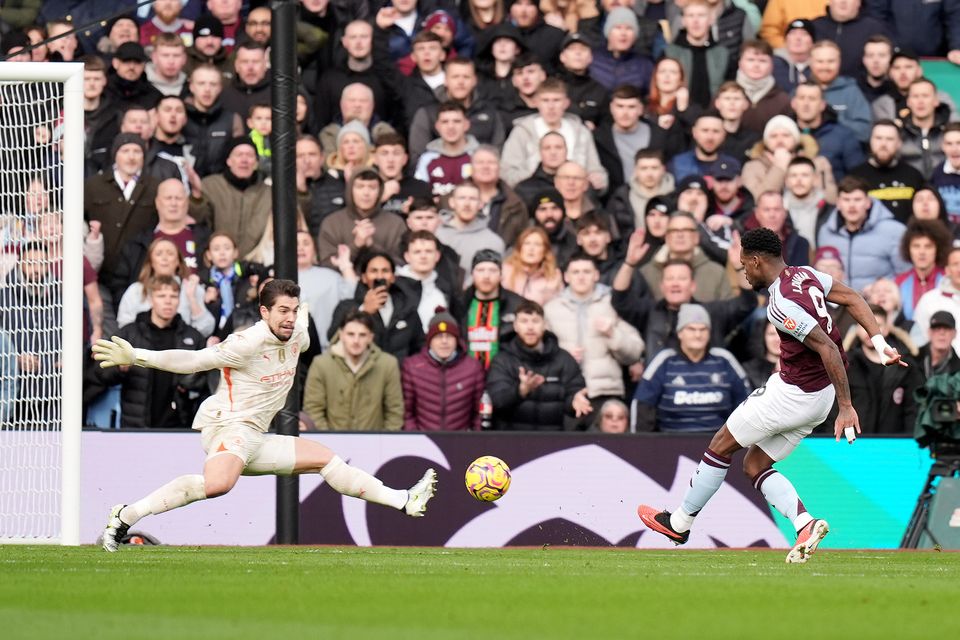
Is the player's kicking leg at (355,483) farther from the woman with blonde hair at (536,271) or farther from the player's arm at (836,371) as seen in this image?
the woman with blonde hair at (536,271)

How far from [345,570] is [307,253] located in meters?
6.50

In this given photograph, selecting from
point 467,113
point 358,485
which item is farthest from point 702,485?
point 467,113

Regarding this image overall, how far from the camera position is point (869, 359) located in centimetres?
1603

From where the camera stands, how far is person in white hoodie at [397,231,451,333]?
54.7ft

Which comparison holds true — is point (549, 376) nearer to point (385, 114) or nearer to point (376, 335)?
point (376, 335)

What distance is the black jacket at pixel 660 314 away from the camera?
16.6 metres

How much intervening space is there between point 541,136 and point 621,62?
6.07 feet

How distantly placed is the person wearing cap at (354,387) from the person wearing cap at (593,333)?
1665 mm

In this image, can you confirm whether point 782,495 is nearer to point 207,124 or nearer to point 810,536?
point 810,536

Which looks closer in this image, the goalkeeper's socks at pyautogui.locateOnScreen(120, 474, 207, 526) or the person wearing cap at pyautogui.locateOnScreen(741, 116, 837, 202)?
the goalkeeper's socks at pyautogui.locateOnScreen(120, 474, 207, 526)

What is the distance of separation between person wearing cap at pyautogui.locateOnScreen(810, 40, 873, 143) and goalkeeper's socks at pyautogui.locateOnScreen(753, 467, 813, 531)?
25.5 feet

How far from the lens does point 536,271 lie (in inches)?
660

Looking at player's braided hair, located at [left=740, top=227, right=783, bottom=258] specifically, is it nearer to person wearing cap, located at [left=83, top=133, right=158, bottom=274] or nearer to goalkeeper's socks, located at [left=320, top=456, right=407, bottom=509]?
goalkeeper's socks, located at [left=320, top=456, right=407, bottom=509]

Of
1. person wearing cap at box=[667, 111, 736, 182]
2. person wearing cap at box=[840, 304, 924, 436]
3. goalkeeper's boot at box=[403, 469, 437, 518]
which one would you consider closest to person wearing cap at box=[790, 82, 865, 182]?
person wearing cap at box=[667, 111, 736, 182]
